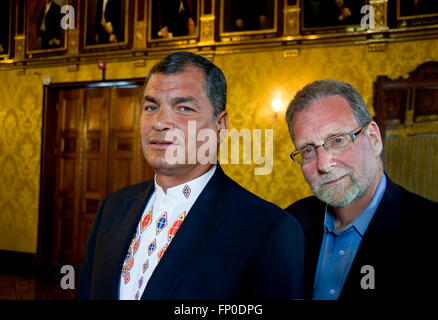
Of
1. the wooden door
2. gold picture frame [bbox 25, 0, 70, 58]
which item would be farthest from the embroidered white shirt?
gold picture frame [bbox 25, 0, 70, 58]

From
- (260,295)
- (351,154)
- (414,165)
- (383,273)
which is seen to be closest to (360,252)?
(383,273)

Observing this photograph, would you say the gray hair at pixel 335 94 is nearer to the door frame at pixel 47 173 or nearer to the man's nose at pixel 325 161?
the man's nose at pixel 325 161

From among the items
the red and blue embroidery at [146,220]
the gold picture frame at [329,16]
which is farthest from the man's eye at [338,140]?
the gold picture frame at [329,16]

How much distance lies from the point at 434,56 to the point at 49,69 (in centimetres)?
617

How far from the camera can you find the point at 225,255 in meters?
1.20

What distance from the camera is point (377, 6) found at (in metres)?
5.25

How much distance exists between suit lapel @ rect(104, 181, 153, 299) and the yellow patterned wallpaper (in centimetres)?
422

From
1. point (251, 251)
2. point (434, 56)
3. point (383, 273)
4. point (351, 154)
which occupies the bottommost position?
point (383, 273)

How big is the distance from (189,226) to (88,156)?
19.6ft

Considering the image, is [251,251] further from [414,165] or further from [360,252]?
[414,165]

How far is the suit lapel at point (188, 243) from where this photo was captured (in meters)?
1.17

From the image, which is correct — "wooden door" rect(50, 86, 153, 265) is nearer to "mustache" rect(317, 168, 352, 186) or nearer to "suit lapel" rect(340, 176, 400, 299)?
"mustache" rect(317, 168, 352, 186)

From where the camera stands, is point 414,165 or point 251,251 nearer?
point 251,251

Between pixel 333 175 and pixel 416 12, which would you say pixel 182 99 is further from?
pixel 416 12
